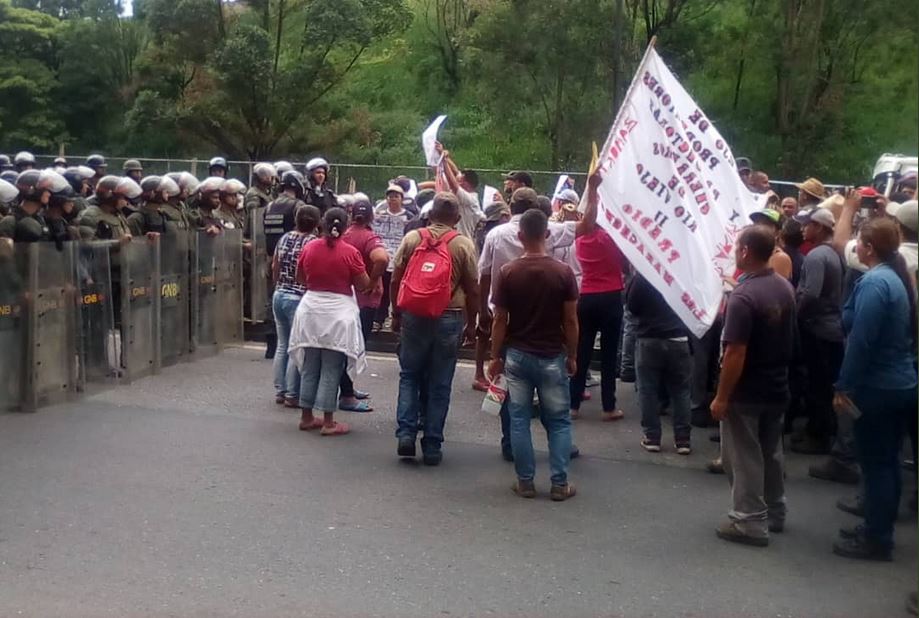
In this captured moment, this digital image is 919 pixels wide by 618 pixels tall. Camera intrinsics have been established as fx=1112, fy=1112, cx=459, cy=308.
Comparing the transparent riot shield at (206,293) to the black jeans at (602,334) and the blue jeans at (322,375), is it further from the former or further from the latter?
the black jeans at (602,334)

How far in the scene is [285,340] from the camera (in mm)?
9484

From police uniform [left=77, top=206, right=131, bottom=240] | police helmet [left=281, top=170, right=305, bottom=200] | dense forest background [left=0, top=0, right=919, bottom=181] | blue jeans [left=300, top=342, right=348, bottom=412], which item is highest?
dense forest background [left=0, top=0, right=919, bottom=181]

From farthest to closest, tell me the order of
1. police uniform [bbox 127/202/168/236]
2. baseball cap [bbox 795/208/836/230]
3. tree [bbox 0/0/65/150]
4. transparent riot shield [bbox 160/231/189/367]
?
tree [bbox 0/0/65/150] < transparent riot shield [bbox 160/231/189/367] < police uniform [bbox 127/202/168/236] < baseball cap [bbox 795/208/836/230]

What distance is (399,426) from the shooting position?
7.88m

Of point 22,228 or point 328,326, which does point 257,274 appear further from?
point 328,326

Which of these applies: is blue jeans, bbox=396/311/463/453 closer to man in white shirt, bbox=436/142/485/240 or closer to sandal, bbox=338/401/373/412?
sandal, bbox=338/401/373/412

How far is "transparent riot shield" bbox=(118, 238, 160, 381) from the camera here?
404 inches

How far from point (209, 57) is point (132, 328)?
74.8ft

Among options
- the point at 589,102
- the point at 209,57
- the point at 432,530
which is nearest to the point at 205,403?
the point at 432,530

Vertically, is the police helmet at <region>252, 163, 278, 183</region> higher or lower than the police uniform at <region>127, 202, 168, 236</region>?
higher

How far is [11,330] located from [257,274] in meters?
4.35

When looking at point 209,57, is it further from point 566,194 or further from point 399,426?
point 399,426

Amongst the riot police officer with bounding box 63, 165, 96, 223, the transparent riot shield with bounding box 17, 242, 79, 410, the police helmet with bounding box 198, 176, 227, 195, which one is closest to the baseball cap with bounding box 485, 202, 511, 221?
the transparent riot shield with bounding box 17, 242, 79, 410

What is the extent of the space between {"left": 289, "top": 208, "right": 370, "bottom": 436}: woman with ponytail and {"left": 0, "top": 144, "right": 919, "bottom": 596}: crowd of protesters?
2 centimetres
